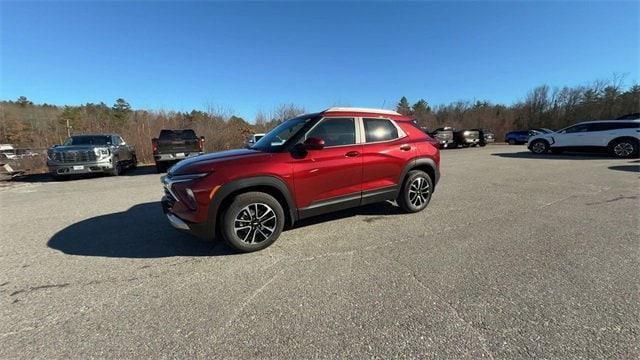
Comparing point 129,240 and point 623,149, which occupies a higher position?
point 623,149

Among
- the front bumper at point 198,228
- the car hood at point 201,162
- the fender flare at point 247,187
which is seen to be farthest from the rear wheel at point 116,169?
the fender flare at point 247,187

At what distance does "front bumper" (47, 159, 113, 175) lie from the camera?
1011 centimetres

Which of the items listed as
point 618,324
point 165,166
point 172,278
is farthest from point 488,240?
point 165,166

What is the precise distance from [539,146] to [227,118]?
20.0 m

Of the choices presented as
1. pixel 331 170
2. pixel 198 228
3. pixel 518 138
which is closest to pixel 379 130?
pixel 331 170

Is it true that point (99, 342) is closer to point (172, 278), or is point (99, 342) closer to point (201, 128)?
point (172, 278)

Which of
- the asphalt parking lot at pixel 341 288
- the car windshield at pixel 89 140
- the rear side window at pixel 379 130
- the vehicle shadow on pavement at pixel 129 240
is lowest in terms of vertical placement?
the asphalt parking lot at pixel 341 288

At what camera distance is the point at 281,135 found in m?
4.60

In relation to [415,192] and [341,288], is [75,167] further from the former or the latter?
[341,288]

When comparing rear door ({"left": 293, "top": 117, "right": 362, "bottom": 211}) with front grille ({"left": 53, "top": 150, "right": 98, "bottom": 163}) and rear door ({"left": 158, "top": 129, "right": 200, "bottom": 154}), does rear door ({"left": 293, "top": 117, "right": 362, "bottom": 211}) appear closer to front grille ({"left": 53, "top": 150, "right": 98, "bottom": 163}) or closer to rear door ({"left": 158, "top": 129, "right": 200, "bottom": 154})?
rear door ({"left": 158, "top": 129, "right": 200, "bottom": 154})

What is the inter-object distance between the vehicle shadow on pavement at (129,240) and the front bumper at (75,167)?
20.4 ft

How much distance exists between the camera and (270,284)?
306 cm

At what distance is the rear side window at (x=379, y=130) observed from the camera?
4781 millimetres

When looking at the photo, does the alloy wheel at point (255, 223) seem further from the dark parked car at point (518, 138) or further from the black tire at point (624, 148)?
the dark parked car at point (518, 138)
